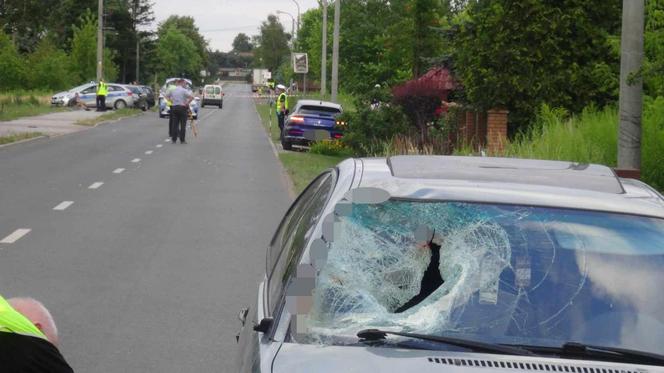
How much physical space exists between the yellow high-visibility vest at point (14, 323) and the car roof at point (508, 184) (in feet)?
4.73

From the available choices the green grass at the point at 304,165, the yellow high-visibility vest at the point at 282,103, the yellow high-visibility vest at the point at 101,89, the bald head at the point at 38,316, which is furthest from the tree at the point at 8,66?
the bald head at the point at 38,316

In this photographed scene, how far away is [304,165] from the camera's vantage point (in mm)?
23703

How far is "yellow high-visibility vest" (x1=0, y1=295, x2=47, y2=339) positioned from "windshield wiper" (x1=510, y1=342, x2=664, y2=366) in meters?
1.53

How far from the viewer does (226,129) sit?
1740 inches

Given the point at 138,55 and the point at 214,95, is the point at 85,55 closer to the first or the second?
the point at 214,95

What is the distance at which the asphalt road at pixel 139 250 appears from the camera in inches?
301

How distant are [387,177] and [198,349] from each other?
3.65m

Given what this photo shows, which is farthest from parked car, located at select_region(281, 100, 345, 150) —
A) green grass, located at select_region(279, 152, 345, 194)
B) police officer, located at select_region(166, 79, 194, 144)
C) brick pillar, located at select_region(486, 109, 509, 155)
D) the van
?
the van

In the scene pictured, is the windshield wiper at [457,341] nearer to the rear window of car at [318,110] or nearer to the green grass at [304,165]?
the green grass at [304,165]

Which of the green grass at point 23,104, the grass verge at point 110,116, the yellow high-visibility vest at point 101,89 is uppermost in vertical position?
the yellow high-visibility vest at point 101,89

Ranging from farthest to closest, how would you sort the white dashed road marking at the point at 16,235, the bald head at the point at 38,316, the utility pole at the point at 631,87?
the white dashed road marking at the point at 16,235 < the utility pole at the point at 631,87 < the bald head at the point at 38,316

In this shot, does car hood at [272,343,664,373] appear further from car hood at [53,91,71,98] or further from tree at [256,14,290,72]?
tree at [256,14,290,72]

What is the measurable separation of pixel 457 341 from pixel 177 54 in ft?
→ 487

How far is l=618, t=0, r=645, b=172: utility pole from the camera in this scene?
1158 centimetres
